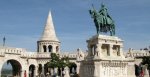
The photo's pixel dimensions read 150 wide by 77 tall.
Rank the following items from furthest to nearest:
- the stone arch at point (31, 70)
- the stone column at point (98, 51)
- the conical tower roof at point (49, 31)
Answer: the stone arch at point (31, 70), the conical tower roof at point (49, 31), the stone column at point (98, 51)

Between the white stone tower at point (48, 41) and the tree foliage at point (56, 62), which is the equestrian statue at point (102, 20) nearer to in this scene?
the tree foliage at point (56, 62)

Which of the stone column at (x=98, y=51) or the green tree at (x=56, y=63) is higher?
the stone column at (x=98, y=51)

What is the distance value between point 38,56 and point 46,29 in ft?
15.8

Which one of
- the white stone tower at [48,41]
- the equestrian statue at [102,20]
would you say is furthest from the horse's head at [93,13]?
the white stone tower at [48,41]

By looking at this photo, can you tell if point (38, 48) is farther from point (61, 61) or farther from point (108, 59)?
point (108, 59)

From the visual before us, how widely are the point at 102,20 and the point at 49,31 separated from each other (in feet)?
70.7

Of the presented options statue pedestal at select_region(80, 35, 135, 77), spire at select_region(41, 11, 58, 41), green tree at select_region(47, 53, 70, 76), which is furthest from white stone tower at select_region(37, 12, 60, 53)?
statue pedestal at select_region(80, 35, 135, 77)

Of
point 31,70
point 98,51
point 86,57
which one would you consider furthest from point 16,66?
point 98,51

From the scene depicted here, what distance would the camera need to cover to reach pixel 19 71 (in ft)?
161

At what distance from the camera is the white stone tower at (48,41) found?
5012 cm

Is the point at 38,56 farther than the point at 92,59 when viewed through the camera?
Yes

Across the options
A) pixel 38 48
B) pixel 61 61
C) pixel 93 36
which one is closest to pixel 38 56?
pixel 38 48

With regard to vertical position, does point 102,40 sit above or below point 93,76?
above

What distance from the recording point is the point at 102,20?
30.7 metres
